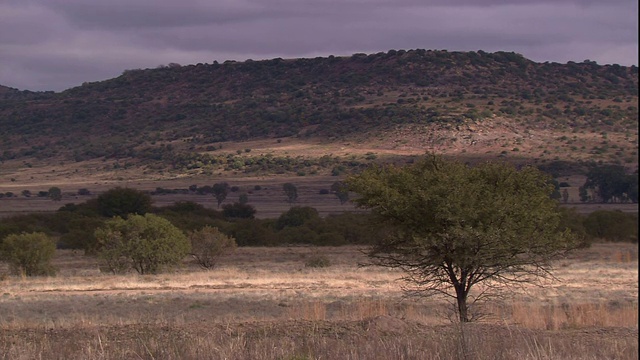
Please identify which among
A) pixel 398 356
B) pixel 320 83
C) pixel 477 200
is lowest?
pixel 398 356

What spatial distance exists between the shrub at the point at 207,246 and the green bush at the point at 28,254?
7741mm

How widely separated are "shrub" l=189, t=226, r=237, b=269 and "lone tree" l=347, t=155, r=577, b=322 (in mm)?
24535

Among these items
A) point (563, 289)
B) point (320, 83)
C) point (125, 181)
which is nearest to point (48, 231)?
point (125, 181)

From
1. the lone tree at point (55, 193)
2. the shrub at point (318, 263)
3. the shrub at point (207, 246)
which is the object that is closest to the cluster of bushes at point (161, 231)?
the shrub at point (207, 246)

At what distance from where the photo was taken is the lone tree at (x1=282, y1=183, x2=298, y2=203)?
76.9 metres

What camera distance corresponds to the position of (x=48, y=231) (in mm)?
51406

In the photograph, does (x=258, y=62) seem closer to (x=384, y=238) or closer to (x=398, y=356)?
(x=384, y=238)

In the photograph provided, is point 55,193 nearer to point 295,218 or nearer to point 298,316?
point 295,218

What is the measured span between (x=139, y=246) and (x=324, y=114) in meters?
67.2

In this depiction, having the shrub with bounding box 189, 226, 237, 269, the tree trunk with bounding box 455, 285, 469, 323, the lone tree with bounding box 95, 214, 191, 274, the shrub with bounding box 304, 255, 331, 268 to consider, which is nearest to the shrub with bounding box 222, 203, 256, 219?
the shrub with bounding box 189, 226, 237, 269

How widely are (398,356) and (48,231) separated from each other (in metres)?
45.6

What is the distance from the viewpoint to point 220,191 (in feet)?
250

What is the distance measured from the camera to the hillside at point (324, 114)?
73.1 meters

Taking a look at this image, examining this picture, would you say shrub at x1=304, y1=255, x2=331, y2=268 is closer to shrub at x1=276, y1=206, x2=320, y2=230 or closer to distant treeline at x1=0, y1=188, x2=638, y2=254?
distant treeline at x1=0, y1=188, x2=638, y2=254
